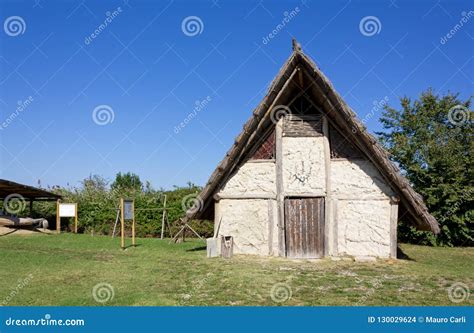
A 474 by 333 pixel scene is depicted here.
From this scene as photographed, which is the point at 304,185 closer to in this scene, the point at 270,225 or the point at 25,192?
the point at 270,225

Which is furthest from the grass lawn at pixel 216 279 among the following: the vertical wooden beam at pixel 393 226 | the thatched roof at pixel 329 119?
the thatched roof at pixel 329 119

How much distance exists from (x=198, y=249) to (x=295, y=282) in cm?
660

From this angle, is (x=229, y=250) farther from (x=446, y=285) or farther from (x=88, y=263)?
(x=446, y=285)

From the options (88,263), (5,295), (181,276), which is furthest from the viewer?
(88,263)

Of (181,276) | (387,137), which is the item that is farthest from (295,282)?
(387,137)

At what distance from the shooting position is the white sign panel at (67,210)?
22062 mm

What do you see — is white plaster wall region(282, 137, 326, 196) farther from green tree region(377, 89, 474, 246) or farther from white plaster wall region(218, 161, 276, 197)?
green tree region(377, 89, 474, 246)

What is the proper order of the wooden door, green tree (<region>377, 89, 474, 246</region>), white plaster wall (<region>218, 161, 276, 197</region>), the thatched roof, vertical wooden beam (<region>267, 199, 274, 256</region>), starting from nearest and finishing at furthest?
the thatched roof < the wooden door < vertical wooden beam (<region>267, 199, 274, 256</region>) < white plaster wall (<region>218, 161, 276, 197</region>) < green tree (<region>377, 89, 474, 246</region>)

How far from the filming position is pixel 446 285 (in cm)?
856

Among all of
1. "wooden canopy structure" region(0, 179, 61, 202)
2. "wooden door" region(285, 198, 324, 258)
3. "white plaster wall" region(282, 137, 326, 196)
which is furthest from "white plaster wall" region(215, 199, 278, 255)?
"wooden canopy structure" region(0, 179, 61, 202)

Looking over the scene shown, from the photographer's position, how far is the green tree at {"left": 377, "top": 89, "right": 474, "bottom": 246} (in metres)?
17.1

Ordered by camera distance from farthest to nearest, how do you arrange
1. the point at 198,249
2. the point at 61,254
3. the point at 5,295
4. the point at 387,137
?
the point at 387,137
the point at 198,249
the point at 61,254
the point at 5,295

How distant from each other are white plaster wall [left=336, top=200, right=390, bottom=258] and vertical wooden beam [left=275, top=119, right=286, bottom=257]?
1.56 metres

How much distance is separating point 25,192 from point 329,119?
16.4 m
